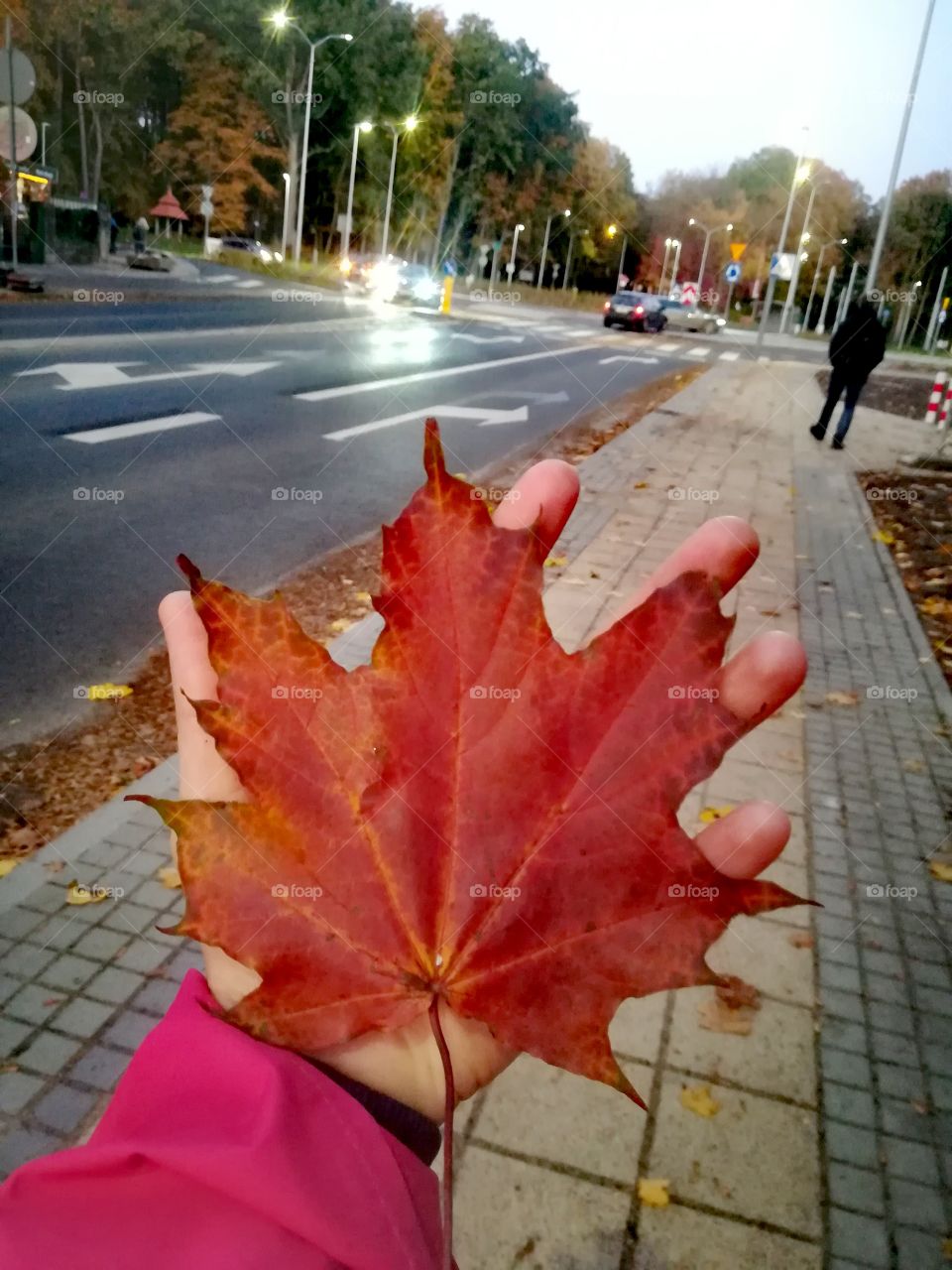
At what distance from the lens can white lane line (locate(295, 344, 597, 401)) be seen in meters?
12.3

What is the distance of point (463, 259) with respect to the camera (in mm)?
61500

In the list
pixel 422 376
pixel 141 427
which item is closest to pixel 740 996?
pixel 141 427

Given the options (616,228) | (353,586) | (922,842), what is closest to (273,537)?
(353,586)

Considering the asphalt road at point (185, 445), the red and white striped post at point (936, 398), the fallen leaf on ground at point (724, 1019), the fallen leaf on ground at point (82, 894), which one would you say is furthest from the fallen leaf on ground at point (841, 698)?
the red and white striped post at point (936, 398)

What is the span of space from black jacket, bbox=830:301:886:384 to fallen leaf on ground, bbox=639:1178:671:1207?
11.4 metres

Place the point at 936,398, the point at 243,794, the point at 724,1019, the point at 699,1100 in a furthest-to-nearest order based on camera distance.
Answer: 1. the point at 936,398
2. the point at 724,1019
3. the point at 699,1100
4. the point at 243,794

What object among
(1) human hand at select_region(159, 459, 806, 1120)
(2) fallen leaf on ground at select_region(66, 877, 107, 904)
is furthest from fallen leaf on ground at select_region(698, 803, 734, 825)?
(1) human hand at select_region(159, 459, 806, 1120)

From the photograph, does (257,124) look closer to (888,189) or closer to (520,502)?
(888,189)

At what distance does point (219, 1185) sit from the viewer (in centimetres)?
77

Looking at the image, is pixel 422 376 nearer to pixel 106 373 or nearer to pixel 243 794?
pixel 106 373

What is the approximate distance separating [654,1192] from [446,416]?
1070cm

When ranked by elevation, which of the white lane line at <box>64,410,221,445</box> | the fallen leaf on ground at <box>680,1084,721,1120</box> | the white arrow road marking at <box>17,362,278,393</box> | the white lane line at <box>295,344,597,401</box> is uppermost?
the white lane line at <box>295,344,597,401</box>

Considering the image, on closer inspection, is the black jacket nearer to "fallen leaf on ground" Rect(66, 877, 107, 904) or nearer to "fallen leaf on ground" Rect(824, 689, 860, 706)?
"fallen leaf on ground" Rect(824, 689, 860, 706)

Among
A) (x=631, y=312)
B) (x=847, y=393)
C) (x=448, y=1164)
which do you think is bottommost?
(x=448, y=1164)
